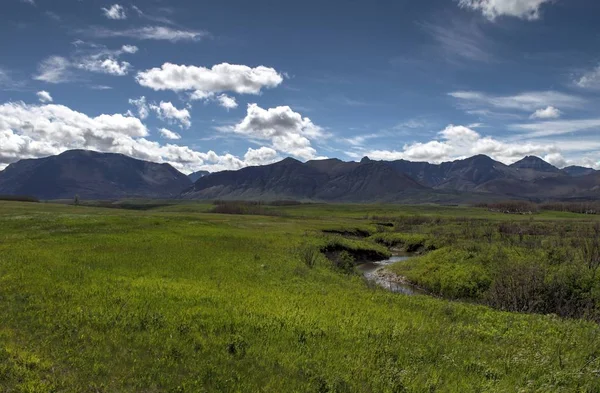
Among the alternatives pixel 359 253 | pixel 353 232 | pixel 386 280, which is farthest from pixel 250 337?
pixel 353 232

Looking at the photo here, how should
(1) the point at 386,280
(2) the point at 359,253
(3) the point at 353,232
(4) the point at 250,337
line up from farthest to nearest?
(3) the point at 353,232, (2) the point at 359,253, (1) the point at 386,280, (4) the point at 250,337

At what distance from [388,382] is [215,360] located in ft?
21.4

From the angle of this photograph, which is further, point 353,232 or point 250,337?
point 353,232

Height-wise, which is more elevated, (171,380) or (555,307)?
(171,380)

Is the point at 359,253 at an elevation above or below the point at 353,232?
below

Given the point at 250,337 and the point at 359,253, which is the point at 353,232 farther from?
the point at 250,337

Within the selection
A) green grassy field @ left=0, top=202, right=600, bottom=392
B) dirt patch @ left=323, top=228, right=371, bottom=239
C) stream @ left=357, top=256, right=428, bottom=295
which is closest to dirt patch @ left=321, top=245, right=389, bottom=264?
stream @ left=357, top=256, right=428, bottom=295

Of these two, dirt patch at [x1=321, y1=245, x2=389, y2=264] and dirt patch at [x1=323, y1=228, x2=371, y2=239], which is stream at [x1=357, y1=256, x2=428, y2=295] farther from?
dirt patch at [x1=323, y1=228, x2=371, y2=239]

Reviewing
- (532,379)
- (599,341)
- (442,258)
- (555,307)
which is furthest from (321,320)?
(442,258)

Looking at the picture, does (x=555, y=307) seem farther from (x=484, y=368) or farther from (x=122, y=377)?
(x=122, y=377)

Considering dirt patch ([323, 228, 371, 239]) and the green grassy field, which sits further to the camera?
dirt patch ([323, 228, 371, 239])

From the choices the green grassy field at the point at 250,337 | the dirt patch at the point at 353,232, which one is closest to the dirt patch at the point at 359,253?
the dirt patch at the point at 353,232

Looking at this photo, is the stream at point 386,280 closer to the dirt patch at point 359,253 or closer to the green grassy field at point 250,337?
the dirt patch at point 359,253

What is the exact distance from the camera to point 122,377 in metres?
12.6
